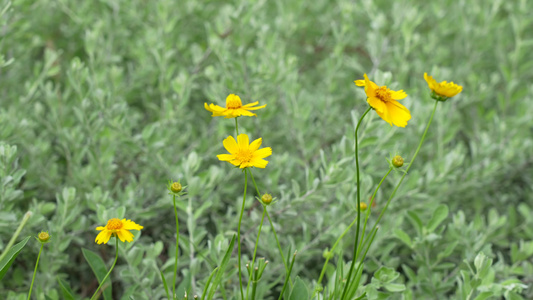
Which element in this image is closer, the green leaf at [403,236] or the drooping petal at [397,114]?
the drooping petal at [397,114]

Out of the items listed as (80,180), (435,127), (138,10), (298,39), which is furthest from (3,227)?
(298,39)

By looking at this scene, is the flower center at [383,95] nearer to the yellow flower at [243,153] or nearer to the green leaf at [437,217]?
the yellow flower at [243,153]

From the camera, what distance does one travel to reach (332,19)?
2.85 metres

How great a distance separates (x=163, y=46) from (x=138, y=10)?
604 mm

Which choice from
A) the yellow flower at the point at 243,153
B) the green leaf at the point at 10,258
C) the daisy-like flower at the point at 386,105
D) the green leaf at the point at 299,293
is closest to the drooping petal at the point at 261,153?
the yellow flower at the point at 243,153

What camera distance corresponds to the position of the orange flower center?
3.29ft

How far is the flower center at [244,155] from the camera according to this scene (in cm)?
100

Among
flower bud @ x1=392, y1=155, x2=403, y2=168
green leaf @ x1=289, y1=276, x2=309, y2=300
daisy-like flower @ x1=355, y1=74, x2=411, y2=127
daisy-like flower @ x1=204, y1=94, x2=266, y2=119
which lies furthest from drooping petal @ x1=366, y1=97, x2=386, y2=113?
green leaf @ x1=289, y1=276, x2=309, y2=300

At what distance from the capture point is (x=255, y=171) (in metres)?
1.89

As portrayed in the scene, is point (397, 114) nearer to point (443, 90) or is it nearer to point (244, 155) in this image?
point (443, 90)

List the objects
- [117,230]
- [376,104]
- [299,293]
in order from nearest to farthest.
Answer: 1. [376,104]
2. [117,230]
3. [299,293]

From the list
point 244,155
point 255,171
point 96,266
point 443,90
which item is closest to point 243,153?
point 244,155

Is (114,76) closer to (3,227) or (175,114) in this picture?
(175,114)

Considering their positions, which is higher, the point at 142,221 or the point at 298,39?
the point at 298,39
